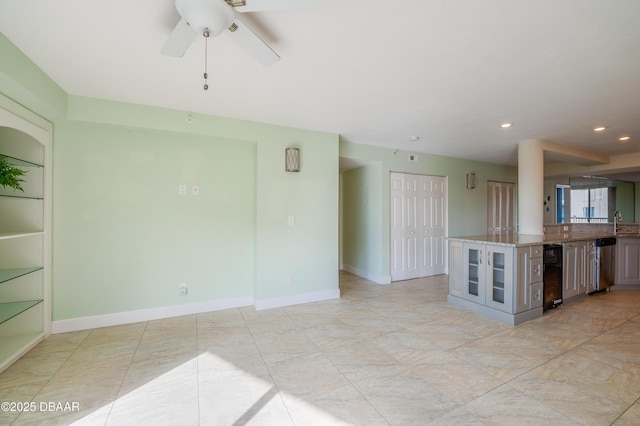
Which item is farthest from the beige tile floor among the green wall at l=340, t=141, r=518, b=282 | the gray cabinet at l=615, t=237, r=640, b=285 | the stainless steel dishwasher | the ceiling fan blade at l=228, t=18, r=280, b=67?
the ceiling fan blade at l=228, t=18, r=280, b=67

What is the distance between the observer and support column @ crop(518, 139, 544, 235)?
4359mm

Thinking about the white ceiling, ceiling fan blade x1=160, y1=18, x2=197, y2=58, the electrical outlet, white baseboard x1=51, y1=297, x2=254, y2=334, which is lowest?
white baseboard x1=51, y1=297, x2=254, y2=334

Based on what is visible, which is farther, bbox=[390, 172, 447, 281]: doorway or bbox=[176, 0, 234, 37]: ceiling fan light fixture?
bbox=[390, 172, 447, 281]: doorway

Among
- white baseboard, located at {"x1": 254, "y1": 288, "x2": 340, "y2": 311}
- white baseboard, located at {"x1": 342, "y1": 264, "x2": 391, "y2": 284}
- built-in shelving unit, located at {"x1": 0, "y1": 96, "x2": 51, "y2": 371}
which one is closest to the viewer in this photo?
built-in shelving unit, located at {"x1": 0, "y1": 96, "x2": 51, "y2": 371}

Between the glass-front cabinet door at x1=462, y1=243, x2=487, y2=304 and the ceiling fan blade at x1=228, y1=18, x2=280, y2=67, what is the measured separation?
10.9ft

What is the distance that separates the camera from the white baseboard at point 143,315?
117 inches

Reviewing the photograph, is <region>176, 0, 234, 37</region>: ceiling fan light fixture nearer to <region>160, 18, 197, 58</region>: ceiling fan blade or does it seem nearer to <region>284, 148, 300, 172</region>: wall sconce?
<region>160, 18, 197, 58</region>: ceiling fan blade

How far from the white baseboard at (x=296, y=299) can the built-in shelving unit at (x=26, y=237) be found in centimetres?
224

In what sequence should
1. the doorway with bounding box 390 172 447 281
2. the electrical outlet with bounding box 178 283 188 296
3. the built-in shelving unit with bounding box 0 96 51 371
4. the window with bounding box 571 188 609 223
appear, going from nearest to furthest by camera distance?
the built-in shelving unit with bounding box 0 96 51 371
the electrical outlet with bounding box 178 283 188 296
the doorway with bounding box 390 172 447 281
the window with bounding box 571 188 609 223

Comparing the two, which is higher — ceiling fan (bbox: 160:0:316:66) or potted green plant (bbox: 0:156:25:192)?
ceiling fan (bbox: 160:0:316:66)

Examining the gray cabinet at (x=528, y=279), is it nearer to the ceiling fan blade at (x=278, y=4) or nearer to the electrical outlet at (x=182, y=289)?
the ceiling fan blade at (x=278, y=4)

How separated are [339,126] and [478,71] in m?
1.87

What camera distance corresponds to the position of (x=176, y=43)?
1658 mm

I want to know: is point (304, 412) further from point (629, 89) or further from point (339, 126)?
point (629, 89)
